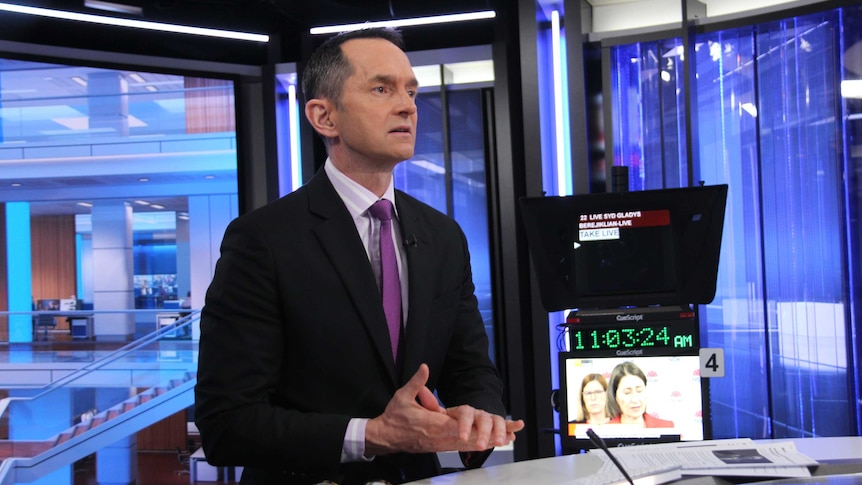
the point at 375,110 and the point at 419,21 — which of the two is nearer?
the point at 375,110

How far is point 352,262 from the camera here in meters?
1.48

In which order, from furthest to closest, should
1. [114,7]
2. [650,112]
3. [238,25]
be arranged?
[650,112]
[238,25]
[114,7]

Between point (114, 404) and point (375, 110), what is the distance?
18.9 feet

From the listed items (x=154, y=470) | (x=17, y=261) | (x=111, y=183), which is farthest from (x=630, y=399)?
(x=154, y=470)

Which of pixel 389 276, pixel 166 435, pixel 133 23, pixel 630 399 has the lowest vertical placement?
pixel 166 435

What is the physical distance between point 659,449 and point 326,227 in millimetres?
812

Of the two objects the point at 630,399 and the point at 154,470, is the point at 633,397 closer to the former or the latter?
the point at 630,399

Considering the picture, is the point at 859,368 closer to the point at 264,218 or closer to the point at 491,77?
the point at 491,77

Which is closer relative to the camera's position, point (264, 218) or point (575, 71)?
point (264, 218)

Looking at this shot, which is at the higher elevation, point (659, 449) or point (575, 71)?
point (575, 71)

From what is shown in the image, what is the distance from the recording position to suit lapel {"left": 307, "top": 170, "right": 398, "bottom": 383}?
4.74ft

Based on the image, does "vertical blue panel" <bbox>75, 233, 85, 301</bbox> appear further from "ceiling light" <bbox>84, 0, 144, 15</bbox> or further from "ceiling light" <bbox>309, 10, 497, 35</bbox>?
"ceiling light" <bbox>309, 10, 497, 35</bbox>

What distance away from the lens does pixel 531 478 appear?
4.81ft

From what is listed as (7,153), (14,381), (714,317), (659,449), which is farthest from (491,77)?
(659,449)
